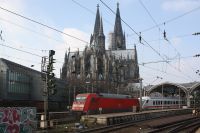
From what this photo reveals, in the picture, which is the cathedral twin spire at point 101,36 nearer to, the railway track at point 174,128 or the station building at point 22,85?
the station building at point 22,85

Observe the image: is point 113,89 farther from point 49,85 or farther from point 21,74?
point 49,85

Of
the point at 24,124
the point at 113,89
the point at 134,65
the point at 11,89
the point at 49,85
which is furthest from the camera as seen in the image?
the point at 134,65

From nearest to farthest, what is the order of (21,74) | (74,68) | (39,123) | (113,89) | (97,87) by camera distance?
Answer: (39,123), (21,74), (97,87), (113,89), (74,68)

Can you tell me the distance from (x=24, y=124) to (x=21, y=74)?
65652mm

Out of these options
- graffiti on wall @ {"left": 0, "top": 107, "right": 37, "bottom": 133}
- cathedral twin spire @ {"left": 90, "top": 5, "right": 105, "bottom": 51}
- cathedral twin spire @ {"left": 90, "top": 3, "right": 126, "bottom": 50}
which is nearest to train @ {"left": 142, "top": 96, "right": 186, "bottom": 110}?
graffiti on wall @ {"left": 0, "top": 107, "right": 37, "bottom": 133}

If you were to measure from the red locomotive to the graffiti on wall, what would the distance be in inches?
1187

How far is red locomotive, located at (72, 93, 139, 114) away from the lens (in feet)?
Answer: 174

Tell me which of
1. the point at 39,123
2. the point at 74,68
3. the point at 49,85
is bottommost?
the point at 39,123

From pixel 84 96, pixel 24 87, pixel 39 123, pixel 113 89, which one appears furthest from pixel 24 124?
pixel 113 89

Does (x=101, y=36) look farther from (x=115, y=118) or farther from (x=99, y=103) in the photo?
(x=115, y=118)

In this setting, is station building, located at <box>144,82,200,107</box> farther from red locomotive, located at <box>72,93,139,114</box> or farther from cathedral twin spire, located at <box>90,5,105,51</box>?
cathedral twin spire, located at <box>90,5,105,51</box>

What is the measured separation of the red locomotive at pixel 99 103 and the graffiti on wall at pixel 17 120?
30.2m

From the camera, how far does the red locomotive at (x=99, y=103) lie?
53.0 metres

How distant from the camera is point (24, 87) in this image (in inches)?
3401
